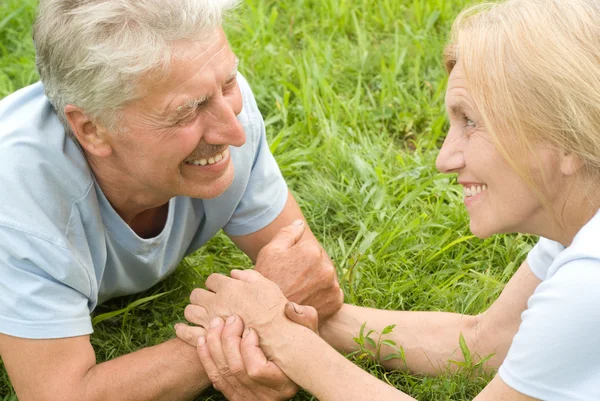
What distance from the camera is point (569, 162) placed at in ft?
7.20

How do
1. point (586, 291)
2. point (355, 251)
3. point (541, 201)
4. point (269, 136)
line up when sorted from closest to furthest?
point (586, 291), point (541, 201), point (355, 251), point (269, 136)

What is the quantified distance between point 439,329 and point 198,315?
858 millimetres

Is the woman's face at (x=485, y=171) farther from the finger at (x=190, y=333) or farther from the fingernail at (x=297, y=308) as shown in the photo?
the finger at (x=190, y=333)

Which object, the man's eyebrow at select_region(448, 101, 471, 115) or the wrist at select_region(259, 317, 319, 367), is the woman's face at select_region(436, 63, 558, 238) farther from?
the wrist at select_region(259, 317, 319, 367)

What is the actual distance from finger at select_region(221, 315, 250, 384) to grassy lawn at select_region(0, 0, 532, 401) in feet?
1.07

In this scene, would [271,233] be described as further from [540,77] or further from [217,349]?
[540,77]

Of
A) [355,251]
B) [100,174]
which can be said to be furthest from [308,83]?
[100,174]

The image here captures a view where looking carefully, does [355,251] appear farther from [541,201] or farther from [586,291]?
[586,291]

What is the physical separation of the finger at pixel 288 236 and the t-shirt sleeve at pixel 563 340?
107 cm

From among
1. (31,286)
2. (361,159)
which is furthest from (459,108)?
(361,159)

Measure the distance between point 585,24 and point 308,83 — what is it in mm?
2398

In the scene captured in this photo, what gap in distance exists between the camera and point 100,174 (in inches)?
109

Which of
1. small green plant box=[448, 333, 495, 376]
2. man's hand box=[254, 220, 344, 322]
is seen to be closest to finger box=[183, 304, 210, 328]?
man's hand box=[254, 220, 344, 322]

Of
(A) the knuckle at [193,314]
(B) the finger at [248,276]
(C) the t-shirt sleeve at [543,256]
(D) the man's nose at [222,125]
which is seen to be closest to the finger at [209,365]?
(A) the knuckle at [193,314]
